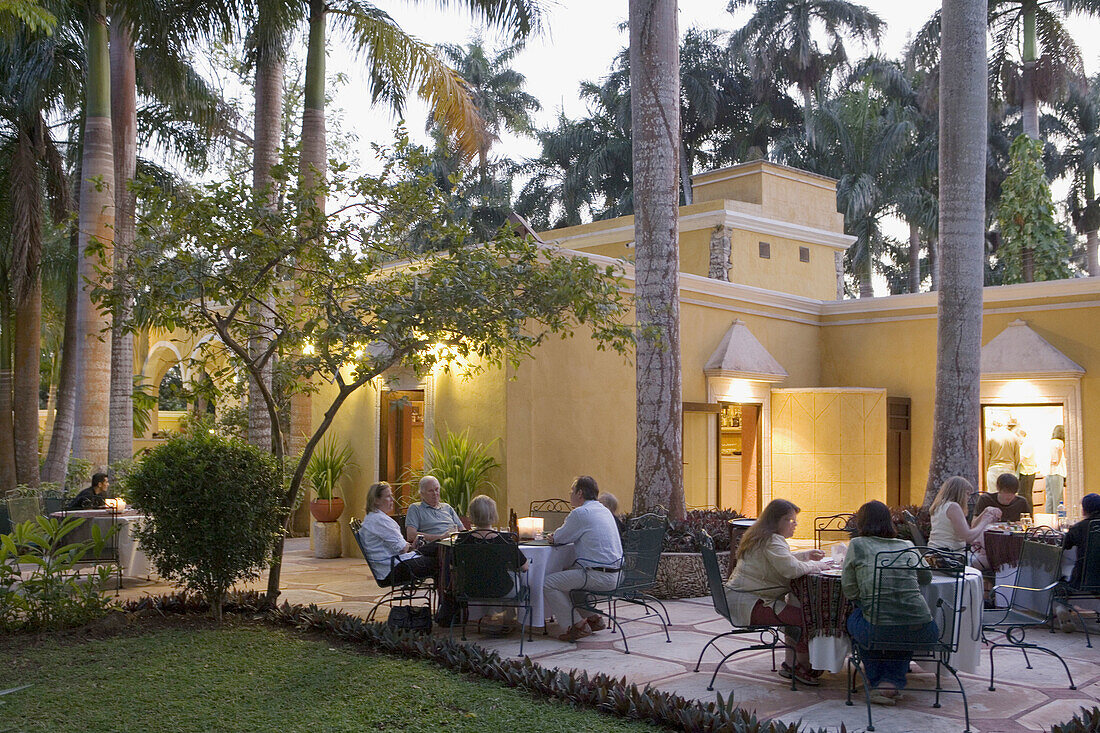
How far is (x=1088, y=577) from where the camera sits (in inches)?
295

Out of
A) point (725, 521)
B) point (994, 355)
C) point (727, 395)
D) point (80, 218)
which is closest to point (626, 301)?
point (727, 395)

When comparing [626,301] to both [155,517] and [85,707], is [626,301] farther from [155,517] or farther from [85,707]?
[85,707]

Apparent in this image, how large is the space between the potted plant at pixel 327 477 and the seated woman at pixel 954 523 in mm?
7881

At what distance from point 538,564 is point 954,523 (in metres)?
3.24

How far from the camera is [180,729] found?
17.1 ft

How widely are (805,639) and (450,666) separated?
2.28 meters

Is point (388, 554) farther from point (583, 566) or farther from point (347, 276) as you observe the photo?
point (347, 276)

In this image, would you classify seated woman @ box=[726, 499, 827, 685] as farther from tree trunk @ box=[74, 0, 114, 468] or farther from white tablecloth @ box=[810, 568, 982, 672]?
tree trunk @ box=[74, 0, 114, 468]

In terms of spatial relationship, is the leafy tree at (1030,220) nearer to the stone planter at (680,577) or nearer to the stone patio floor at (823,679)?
the stone planter at (680,577)

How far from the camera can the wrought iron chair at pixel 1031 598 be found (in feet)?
20.4

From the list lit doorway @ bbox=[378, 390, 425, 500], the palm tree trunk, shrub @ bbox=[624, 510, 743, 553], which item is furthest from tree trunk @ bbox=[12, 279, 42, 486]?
shrub @ bbox=[624, 510, 743, 553]

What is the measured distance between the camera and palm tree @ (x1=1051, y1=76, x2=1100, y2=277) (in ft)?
107

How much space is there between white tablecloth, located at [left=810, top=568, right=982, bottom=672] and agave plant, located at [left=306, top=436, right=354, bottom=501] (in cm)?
855

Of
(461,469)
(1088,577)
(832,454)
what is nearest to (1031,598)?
(1088,577)
